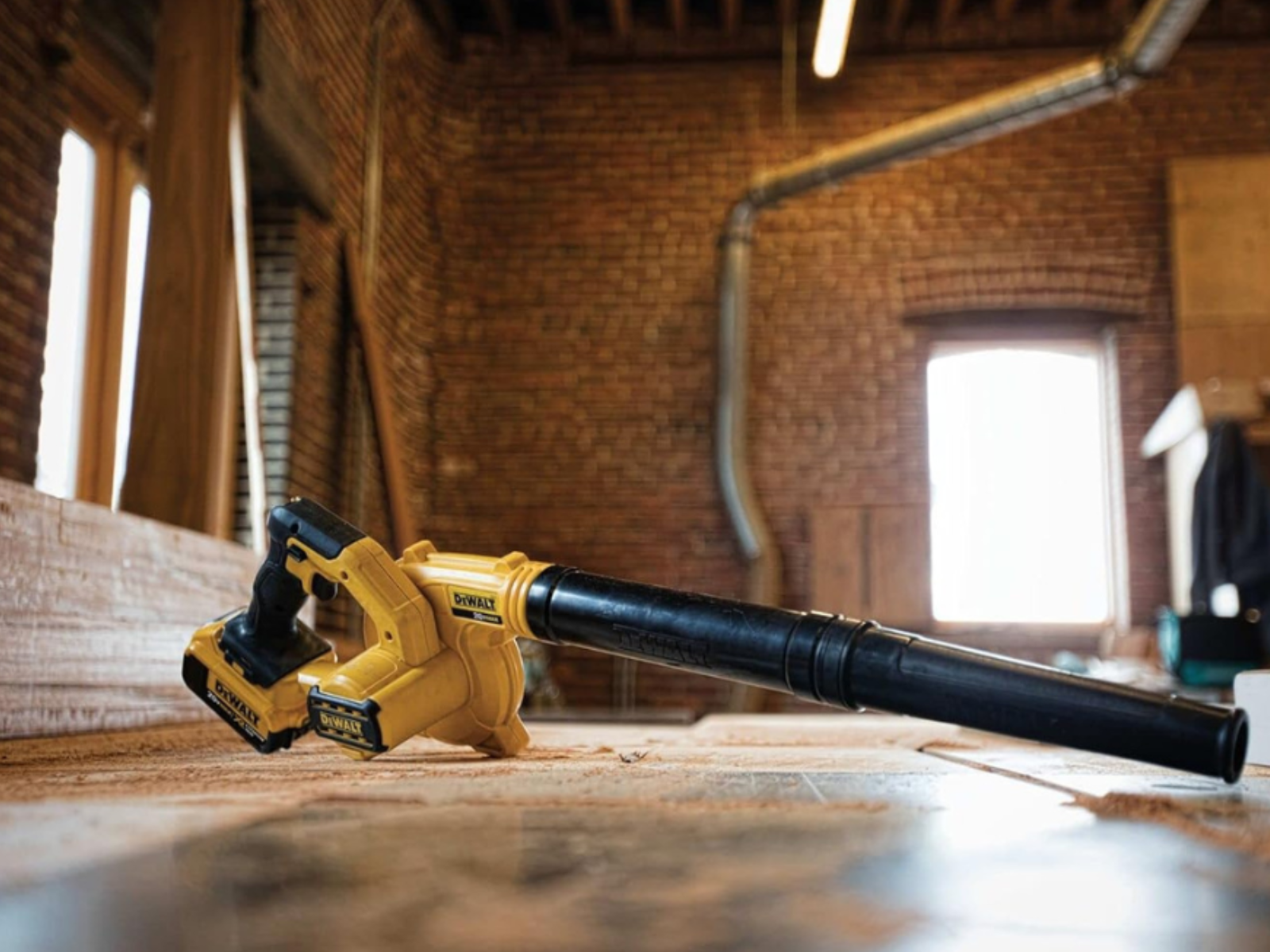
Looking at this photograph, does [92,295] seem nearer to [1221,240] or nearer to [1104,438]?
[1104,438]

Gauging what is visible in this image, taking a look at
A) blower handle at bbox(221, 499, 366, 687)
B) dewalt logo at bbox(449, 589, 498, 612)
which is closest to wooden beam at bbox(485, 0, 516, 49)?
blower handle at bbox(221, 499, 366, 687)

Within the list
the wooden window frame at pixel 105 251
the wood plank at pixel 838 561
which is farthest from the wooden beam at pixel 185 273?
the wood plank at pixel 838 561

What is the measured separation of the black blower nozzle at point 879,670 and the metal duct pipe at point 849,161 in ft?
16.2

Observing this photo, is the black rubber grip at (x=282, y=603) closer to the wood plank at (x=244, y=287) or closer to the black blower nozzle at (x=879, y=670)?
the black blower nozzle at (x=879, y=670)

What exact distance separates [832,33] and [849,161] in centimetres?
127

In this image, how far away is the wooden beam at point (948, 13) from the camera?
7.26m

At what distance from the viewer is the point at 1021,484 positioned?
7.21 metres

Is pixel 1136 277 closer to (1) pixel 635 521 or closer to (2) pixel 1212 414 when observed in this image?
(2) pixel 1212 414

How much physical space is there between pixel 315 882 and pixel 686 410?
6.54 meters

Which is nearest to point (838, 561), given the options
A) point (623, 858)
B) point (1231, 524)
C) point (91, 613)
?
point (1231, 524)

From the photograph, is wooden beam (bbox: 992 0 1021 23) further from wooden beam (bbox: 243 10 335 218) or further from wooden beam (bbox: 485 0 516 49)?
wooden beam (bbox: 243 10 335 218)

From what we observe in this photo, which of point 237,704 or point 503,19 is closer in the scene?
point 237,704

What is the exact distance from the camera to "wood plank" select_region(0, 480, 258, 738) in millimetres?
1876

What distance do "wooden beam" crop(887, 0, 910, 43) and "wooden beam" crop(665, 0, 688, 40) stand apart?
117cm
